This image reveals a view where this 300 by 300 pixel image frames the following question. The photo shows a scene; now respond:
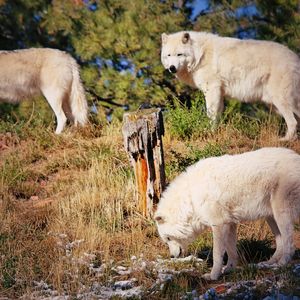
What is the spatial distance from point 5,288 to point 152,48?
9.73 meters

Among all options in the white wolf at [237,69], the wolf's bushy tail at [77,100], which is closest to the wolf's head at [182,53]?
the white wolf at [237,69]

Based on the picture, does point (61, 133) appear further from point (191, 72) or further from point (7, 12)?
point (7, 12)

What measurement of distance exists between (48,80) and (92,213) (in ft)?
Result: 14.7

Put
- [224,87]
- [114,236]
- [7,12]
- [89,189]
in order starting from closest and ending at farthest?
[114,236] → [89,189] → [224,87] → [7,12]

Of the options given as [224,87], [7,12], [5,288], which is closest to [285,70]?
[224,87]

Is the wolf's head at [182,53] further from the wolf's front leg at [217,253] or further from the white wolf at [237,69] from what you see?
the wolf's front leg at [217,253]

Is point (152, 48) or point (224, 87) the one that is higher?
point (152, 48)

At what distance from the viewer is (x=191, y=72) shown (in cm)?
1059

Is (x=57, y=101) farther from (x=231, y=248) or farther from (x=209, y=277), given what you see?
(x=209, y=277)

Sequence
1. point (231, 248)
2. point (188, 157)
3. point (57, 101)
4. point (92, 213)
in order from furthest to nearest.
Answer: point (57, 101)
point (188, 157)
point (92, 213)
point (231, 248)

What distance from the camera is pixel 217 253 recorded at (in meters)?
5.53

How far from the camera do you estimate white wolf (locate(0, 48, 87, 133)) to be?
11.0m

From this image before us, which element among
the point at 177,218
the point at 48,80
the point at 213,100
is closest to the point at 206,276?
the point at 177,218

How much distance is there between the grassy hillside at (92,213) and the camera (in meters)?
5.46
